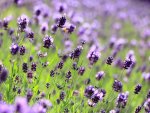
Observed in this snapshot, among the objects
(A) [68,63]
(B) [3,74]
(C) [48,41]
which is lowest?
(B) [3,74]

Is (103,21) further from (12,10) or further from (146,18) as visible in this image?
(12,10)

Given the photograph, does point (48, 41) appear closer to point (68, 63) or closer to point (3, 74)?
point (3, 74)

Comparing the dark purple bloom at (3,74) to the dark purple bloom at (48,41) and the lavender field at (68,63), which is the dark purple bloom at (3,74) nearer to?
the lavender field at (68,63)

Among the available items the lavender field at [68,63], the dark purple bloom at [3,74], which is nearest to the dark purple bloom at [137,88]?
the lavender field at [68,63]

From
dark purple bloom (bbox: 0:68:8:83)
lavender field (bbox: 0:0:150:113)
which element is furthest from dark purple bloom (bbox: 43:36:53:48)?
dark purple bloom (bbox: 0:68:8:83)

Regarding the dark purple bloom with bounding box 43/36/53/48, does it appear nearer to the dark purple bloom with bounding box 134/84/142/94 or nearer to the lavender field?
the lavender field

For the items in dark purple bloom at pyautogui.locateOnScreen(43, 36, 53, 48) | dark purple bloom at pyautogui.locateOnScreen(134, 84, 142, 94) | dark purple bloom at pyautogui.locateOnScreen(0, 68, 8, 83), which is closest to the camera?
dark purple bloom at pyautogui.locateOnScreen(0, 68, 8, 83)

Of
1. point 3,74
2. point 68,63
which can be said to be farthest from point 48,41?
point 68,63

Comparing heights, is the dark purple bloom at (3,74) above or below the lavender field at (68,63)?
below
